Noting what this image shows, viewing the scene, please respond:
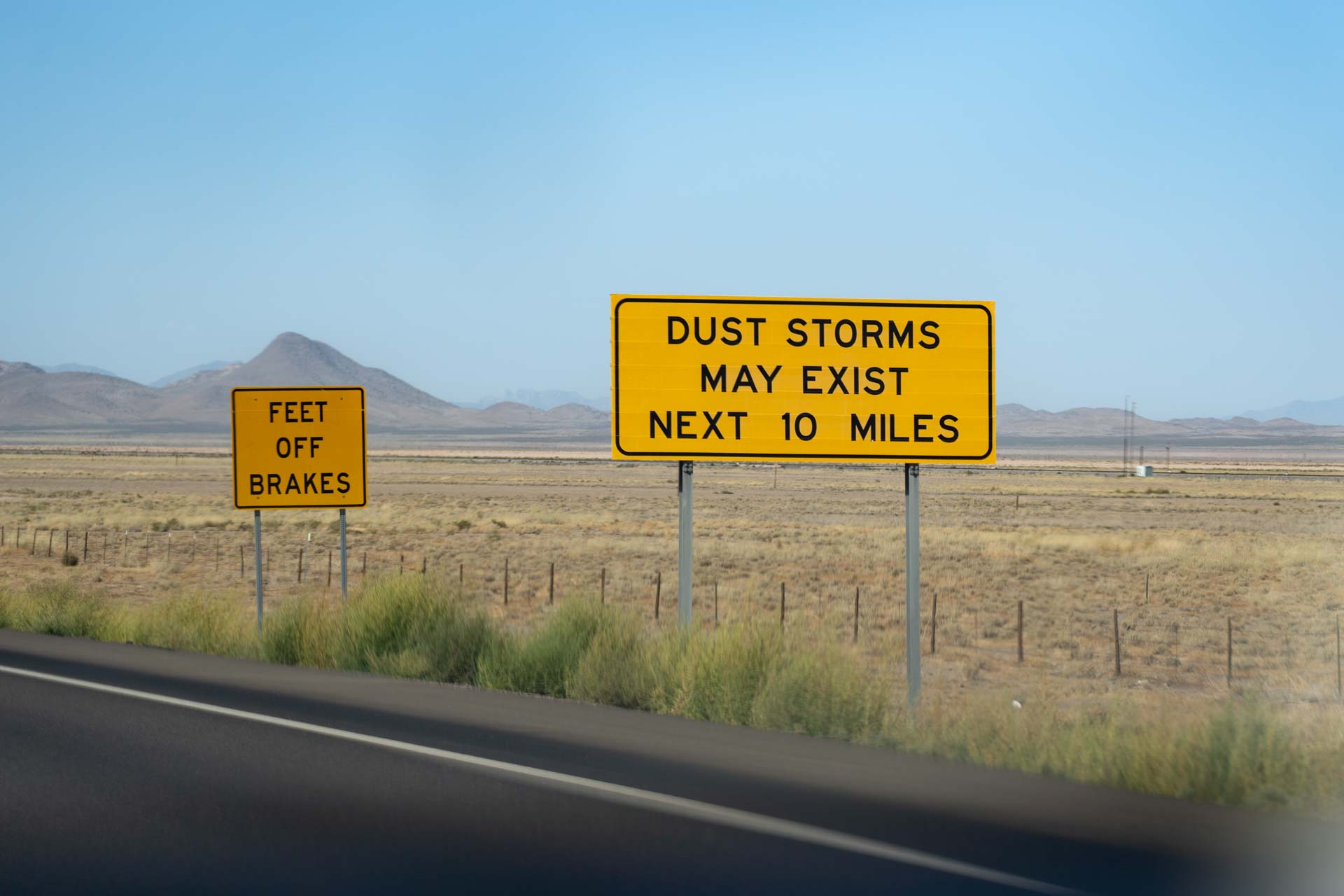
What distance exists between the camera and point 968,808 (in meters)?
7.43

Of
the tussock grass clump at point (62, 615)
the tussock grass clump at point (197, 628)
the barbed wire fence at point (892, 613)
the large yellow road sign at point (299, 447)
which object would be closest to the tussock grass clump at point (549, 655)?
the barbed wire fence at point (892, 613)

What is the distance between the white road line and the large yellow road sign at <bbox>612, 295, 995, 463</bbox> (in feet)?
13.0

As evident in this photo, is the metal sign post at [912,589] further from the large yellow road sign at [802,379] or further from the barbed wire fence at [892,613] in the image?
the barbed wire fence at [892,613]

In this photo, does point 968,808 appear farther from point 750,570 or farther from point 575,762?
point 750,570

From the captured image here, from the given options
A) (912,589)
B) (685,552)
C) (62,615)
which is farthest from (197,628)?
(912,589)

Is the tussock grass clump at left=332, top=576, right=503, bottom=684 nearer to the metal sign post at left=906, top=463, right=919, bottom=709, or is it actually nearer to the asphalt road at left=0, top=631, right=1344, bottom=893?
the asphalt road at left=0, top=631, right=1344, bottom=893

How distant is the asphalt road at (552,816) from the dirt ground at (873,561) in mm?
2784

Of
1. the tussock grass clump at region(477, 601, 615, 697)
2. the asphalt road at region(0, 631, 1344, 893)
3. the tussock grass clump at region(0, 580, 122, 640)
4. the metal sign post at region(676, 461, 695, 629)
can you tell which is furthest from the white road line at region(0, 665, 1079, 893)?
the tussock grass clump at region(0, 580, 122, 640)

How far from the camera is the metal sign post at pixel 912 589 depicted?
1118 centimetres

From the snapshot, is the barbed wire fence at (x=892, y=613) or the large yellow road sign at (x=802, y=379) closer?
the large yellow road sign at (x=802, y=379)

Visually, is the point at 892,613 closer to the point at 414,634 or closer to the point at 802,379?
the point at 414,634

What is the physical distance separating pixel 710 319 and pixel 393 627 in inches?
204

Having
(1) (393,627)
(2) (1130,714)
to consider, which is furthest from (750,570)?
(2) (1130,714)

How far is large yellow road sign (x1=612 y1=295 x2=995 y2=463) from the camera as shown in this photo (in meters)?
12.3
